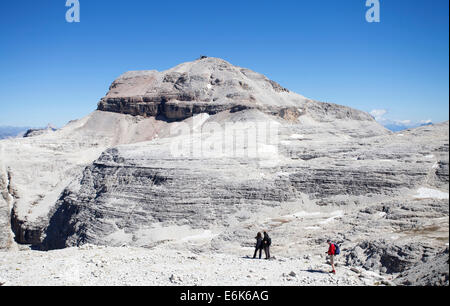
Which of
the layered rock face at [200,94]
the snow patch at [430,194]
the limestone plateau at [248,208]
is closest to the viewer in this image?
the limestone plateau at [248,208]

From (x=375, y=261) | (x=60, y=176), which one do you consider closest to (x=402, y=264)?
(x=375, y=261)

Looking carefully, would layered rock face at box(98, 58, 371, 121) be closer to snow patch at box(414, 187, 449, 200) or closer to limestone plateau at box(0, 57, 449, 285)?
limestone plateau at box(0, 57, 449, 285)

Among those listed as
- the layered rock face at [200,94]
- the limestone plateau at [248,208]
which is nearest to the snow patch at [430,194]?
the limestone plateau at [248,208]

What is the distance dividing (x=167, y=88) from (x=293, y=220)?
51411 mm

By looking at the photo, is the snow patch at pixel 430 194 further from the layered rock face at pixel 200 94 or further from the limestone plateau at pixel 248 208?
the layered rock face at pixel 200 94

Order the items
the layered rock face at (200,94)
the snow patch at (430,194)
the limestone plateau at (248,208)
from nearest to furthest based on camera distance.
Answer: the limestone plateau at (248,208) → the snow patch at (430,194) → the layered rock face at (200,94)

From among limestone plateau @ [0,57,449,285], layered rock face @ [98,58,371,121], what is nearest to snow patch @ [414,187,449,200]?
limestone plateau @ [0,57,449,285]

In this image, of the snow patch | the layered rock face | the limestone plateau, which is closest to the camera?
the limestone plateau

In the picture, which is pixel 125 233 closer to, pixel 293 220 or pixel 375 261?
pixel 293 220

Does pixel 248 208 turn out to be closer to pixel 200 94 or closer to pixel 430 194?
pixel 430 194

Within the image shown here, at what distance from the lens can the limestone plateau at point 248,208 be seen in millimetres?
13836

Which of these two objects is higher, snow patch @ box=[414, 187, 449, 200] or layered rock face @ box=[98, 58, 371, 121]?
layered rock face @ box=[98, 58, 371, 121]

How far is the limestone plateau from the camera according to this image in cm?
1384

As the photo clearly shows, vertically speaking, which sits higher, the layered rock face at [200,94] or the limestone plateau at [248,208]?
the layered rock face at [200,94]
